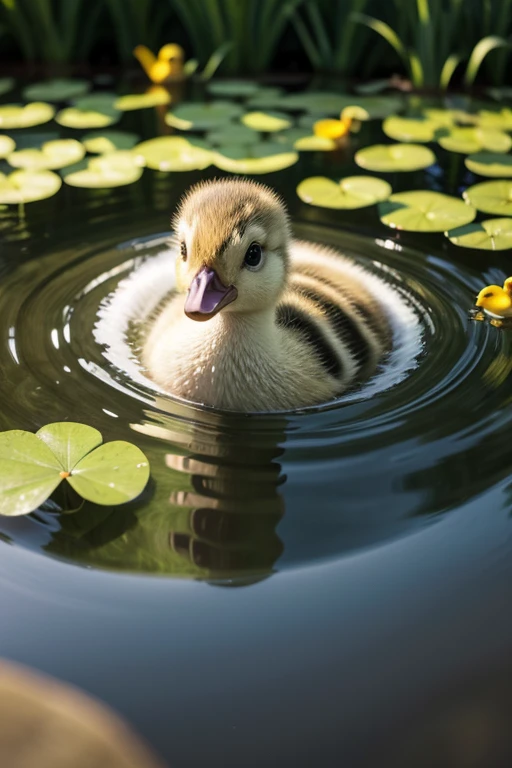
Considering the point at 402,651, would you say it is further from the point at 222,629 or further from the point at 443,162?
the point at 443,162

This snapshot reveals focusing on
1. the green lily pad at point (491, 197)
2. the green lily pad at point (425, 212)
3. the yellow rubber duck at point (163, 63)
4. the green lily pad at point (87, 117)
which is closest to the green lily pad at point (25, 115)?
the green lily pad at point (87, 117)

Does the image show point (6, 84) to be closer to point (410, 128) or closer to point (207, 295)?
point (410, 128)

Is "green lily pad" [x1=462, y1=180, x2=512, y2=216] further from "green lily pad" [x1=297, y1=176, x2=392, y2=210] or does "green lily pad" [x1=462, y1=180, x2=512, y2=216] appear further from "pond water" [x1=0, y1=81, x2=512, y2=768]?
"pond water" [x1=0, y1=81, x2=512, y2=768]

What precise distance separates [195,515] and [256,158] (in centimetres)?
244

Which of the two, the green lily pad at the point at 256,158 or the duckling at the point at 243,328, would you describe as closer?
the duckling at the point at 243,328

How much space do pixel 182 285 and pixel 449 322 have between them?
97cm

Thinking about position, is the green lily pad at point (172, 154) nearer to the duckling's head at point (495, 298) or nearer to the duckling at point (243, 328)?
the duckling at point (243, 328)

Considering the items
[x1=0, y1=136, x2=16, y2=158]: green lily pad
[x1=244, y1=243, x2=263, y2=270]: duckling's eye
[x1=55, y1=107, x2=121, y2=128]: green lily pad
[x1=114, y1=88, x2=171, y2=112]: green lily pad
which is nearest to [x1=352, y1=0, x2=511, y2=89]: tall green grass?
[x1=114, y1=88, x2=171, y2=112]: green lily pad

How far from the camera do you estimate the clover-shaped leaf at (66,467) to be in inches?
96.2

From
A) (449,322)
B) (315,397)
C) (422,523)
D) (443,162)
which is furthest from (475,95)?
(422,523)

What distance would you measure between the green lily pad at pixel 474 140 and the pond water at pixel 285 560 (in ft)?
4.75

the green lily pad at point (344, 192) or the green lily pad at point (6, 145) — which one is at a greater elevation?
the green lily pad at point (6, 145)

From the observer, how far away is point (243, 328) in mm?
2988

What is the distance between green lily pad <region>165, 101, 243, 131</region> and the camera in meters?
4.95
